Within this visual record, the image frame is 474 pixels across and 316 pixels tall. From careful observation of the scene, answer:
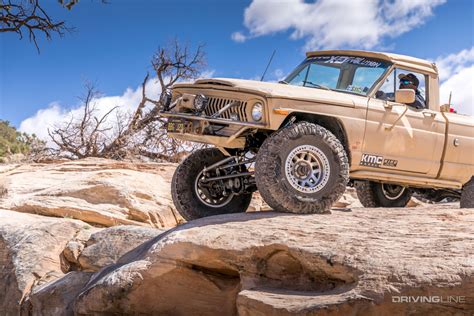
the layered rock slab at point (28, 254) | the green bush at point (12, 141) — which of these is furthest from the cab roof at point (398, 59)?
the green bush at point (12, 141)

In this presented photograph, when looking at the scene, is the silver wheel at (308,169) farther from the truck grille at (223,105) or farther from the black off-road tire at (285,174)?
the truck grille at (223,105)

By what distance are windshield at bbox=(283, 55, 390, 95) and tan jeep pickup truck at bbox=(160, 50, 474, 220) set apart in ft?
0.04

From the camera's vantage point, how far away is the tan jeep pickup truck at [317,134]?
6449mm

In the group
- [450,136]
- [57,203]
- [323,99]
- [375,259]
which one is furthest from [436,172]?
[57,203]

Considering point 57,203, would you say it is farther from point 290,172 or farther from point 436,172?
point 436,172

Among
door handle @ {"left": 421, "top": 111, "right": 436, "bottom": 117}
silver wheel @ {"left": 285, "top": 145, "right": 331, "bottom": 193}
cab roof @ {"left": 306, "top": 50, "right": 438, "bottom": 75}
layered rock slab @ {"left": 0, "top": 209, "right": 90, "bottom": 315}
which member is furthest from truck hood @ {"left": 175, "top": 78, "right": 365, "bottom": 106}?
layered rock slab @ {"left": 0, "top": 209, "right": 90, "bottom": 315}

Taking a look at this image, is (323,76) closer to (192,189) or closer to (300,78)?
(300,78)

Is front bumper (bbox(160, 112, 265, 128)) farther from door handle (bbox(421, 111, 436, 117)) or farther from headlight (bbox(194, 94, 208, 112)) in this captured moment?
door handle (bbox(421, 111, 436, 117))

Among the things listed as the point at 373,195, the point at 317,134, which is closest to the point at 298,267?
the point at 317,134

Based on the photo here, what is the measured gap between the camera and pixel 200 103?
674cm

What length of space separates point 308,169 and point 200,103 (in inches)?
51.7

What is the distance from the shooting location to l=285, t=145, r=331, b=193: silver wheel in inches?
253

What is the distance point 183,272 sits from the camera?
6258mm

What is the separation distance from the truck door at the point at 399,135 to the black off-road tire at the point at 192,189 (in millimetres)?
1700
